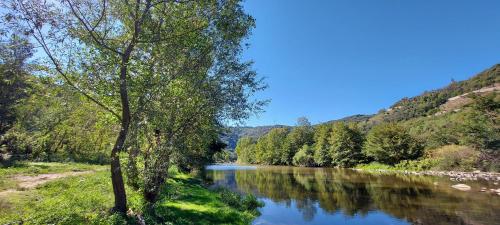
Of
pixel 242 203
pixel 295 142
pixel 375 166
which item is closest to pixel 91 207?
pixel 242 203

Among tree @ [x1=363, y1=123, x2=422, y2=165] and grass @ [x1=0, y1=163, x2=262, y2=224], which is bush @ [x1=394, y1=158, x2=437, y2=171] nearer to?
tree @ [x1=363, y1=123, x2=422, y2=165]

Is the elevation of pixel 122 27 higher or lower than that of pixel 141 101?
higher

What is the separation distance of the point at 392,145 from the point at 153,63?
239 feet

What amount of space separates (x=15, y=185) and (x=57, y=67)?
10624 millimetres

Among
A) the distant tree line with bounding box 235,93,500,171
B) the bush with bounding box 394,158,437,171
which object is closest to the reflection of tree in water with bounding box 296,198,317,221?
the distant tree line with bounding box 235,93,500,171

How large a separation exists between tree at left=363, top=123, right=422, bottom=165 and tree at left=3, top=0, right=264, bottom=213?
66969mm

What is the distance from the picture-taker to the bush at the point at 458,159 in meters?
52.1

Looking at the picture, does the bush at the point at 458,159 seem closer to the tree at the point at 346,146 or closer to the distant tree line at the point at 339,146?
the distant tree line at the point at 339,146

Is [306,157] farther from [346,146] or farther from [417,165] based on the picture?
[417,165]

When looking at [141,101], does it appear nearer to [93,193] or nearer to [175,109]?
[175,109]

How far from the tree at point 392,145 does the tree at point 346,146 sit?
884 centimetres

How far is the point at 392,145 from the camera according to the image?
247ft

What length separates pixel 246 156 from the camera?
597ft

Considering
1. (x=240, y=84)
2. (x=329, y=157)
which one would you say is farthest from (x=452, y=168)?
(x=240, y=84)
